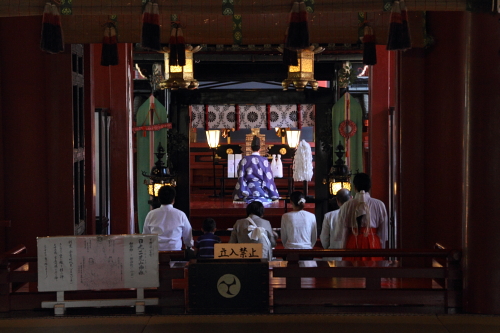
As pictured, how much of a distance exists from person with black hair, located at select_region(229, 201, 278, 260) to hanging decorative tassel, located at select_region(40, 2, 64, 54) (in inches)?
88.9

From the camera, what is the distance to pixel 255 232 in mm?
5523

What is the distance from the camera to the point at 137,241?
4.57 metres

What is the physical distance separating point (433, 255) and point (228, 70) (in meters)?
8.51

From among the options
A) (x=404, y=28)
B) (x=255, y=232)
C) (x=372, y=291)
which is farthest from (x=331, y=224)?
(x=404, y=28)

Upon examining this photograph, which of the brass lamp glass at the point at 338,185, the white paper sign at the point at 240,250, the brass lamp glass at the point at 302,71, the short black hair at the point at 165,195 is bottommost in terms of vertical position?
the white paper sign at the point at 240,250

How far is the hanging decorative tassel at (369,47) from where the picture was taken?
5.11 m

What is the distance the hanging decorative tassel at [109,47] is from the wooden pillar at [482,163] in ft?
8.91

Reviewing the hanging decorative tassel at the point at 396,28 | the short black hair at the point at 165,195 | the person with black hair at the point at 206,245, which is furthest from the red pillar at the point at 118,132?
the hanging decorative tassel at the point at 396,28

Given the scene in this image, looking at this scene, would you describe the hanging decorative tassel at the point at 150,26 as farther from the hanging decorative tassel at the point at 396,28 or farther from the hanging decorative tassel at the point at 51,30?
the hanging decorative tassel at the point at 396,28

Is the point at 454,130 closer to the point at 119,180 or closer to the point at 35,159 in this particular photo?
the point at 35,159

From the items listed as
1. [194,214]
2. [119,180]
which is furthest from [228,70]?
[119,180]

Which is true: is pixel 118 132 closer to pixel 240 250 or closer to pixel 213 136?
pixel 240 250

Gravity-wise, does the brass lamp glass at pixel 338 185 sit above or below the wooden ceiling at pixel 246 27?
below

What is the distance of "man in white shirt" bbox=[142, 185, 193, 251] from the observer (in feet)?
19.9
